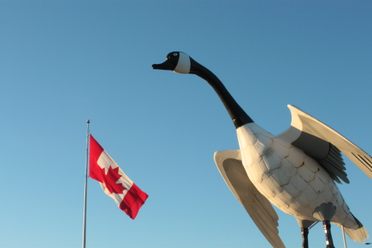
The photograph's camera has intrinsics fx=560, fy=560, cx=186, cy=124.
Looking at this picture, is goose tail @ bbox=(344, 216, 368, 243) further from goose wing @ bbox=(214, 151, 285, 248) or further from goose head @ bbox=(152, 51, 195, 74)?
goose head @ bbox=(152, 51, 195, 74)

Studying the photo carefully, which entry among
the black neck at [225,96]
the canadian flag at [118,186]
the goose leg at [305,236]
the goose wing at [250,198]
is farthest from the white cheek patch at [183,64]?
the goose leg at [305,236]

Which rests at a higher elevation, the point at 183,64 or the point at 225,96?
the point at 183,64

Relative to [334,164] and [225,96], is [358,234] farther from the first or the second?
[225,96]

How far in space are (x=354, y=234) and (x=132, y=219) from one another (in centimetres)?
663

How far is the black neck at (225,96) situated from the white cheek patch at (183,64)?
141 mm

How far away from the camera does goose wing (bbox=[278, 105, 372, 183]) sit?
1329 centimetres

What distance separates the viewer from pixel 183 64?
15023 mm

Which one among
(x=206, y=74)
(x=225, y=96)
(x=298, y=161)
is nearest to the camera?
(x=298, y=161)

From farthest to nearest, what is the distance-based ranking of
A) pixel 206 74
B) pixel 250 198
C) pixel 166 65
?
pixel 250 198
pixel 206 74
pixel 166 65

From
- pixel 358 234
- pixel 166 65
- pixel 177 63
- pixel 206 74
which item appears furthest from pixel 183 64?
pixel 358 234

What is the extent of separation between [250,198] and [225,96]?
3.59m

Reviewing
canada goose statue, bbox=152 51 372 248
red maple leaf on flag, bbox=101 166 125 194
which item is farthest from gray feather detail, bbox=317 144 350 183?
red maple leaf on flag, bbox=101 166 125 194

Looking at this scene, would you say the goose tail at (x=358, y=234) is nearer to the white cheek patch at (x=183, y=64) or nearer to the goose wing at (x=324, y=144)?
the goose wing at (x=324, y=144)

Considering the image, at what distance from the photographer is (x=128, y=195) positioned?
681 inches
